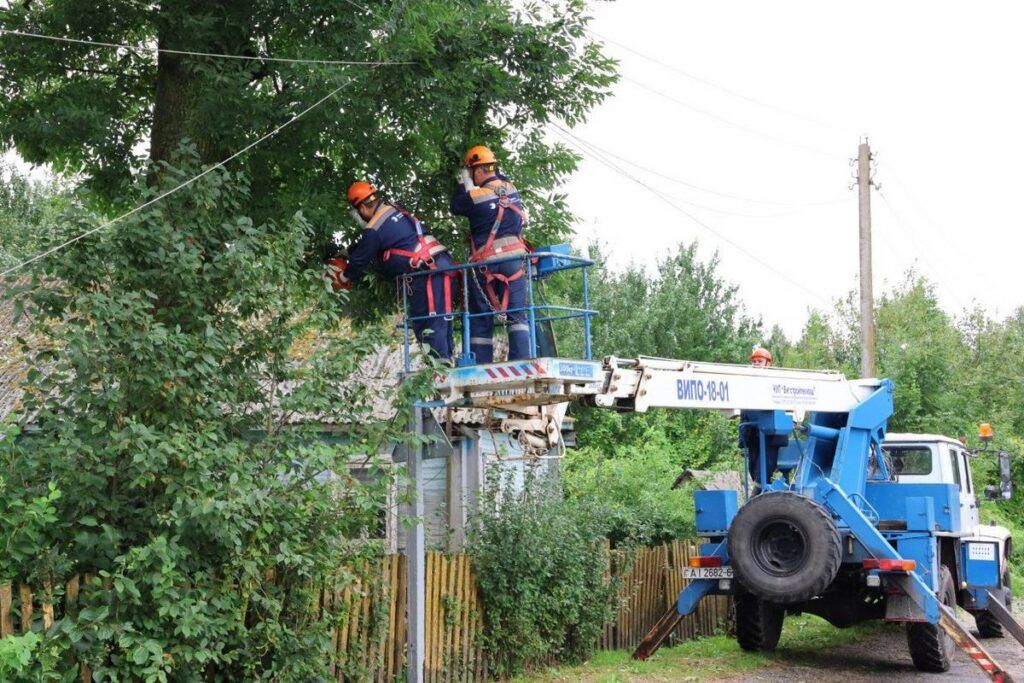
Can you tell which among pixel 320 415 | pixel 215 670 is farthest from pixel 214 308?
pixel 215 670

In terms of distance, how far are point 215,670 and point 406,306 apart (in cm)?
368

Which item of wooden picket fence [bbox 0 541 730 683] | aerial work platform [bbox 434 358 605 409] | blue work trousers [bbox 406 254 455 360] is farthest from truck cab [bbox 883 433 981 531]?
blue work trousers [bbox 406 254 455 360]

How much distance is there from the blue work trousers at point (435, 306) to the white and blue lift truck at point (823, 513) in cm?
54

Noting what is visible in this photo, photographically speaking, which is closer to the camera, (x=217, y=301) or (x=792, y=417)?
(x=217, y=301)

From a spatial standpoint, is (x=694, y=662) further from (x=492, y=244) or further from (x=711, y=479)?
(x=711, y=479)

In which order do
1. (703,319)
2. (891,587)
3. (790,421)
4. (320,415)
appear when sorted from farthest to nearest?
(703,319) < (790,421) < (891,587) < (320,415)

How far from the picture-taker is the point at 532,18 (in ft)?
34.6

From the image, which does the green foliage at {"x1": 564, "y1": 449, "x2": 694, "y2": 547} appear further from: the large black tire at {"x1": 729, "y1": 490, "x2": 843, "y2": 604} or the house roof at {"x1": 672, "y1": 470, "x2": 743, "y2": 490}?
the large black tire at {"x1": 729, "y1": 490, "x2": 843, "y2": 604}

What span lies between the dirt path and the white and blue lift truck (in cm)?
30

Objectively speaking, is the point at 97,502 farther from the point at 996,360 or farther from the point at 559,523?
the point at 996,360

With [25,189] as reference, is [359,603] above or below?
below

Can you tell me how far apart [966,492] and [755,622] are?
342cm

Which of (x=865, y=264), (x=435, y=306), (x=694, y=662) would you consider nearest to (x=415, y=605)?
(x=435, y=306)

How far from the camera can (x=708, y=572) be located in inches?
520
